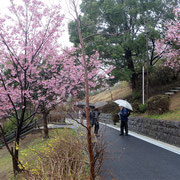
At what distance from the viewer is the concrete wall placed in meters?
6.41

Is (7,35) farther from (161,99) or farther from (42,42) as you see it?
(161,99)

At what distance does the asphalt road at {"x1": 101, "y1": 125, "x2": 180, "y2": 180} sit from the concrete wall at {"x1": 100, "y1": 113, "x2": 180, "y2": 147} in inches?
28.4

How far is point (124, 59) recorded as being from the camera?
1672cm

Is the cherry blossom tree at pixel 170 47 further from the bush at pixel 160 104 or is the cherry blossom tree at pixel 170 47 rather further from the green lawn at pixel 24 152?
the green lawn at pixel 24 152

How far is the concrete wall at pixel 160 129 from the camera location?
641cm

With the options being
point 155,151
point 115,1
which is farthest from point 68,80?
point 115,1

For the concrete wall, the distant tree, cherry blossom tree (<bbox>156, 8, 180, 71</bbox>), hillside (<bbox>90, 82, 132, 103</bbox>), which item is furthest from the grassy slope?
the distant tree

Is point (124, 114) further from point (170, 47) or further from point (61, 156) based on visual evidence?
point (170, 47)

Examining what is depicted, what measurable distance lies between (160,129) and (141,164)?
2999 millimetres

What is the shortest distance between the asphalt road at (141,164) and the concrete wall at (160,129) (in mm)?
720

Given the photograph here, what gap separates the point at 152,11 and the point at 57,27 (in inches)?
473

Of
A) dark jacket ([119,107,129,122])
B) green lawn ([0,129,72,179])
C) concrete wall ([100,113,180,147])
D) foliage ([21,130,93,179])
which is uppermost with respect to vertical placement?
foliage ([21,130,93,179])

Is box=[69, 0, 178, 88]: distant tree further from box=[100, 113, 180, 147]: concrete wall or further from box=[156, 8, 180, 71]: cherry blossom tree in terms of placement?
box=[100, 113, 180, 147]: concrete wall

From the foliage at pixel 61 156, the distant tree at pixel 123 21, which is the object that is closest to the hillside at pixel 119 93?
the distant tree at pixel 123 21
